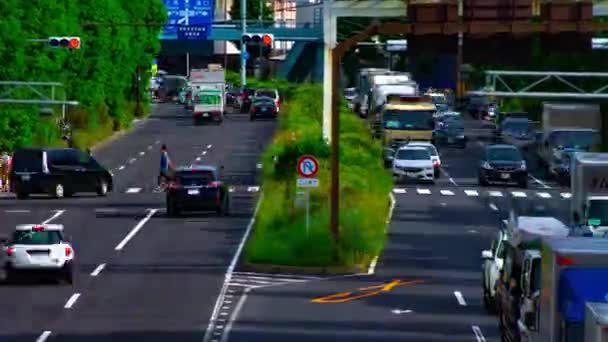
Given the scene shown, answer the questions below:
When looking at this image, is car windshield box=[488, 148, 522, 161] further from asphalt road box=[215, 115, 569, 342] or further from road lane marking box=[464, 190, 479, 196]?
asphalt road box=[215, 115, 569, 342]

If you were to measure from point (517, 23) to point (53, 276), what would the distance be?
1149cm

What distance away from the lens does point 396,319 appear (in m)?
29.9

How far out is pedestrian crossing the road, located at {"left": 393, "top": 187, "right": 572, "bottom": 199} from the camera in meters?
61.4

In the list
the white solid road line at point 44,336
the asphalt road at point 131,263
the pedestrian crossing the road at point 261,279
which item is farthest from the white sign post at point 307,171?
the white solid road line at point 44,336

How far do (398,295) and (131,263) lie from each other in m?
8.64

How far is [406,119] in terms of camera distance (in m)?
74.8

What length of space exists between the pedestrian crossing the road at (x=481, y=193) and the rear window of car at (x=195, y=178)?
11.9 meters

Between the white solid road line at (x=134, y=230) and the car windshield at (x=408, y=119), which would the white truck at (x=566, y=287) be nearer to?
the white solid road line at (x=134, y=230)

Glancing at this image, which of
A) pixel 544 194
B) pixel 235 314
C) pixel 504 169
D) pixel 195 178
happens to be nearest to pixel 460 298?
pixel 235 314

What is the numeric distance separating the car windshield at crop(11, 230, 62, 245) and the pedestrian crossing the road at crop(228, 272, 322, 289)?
363 cm

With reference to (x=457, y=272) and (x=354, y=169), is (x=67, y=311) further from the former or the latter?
(x=354, y=169)

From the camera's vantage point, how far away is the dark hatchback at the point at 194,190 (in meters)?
50.9

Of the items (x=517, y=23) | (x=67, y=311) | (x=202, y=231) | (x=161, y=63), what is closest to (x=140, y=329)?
(x=67, y=311)

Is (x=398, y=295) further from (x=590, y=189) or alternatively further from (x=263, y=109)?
(x=263, y=109)
